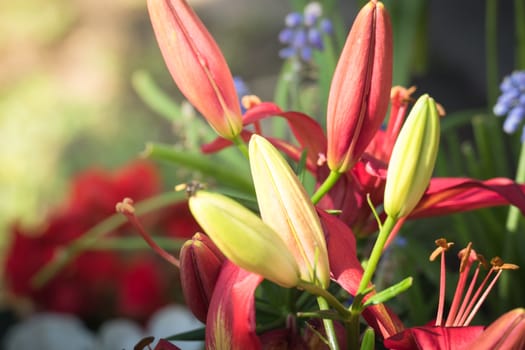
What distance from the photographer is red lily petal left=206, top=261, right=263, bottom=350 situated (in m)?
0.28

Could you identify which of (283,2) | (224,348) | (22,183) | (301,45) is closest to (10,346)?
(301,45)

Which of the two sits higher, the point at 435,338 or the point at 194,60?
the point at 194,60

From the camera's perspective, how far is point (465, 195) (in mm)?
357

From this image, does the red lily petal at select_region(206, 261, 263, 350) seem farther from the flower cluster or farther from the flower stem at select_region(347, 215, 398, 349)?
the flower cluster

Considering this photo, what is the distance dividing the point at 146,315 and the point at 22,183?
0.75 meters

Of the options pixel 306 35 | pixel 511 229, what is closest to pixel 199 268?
pixel 511 229

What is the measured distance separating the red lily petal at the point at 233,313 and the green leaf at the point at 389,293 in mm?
42

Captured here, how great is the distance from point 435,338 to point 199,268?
0.30ft

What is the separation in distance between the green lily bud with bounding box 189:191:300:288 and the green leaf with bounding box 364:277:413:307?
0.13 ft

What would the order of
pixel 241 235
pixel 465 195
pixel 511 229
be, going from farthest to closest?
pixel 511 229 < pixel 465 195 < pixel 241 235

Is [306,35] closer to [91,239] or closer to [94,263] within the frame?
[91,239]

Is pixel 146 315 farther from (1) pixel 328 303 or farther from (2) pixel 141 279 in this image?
(1) pixel 328 303

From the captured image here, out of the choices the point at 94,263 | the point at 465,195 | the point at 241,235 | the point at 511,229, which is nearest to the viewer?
the point at 241,235

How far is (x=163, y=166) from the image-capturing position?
4.50ft
